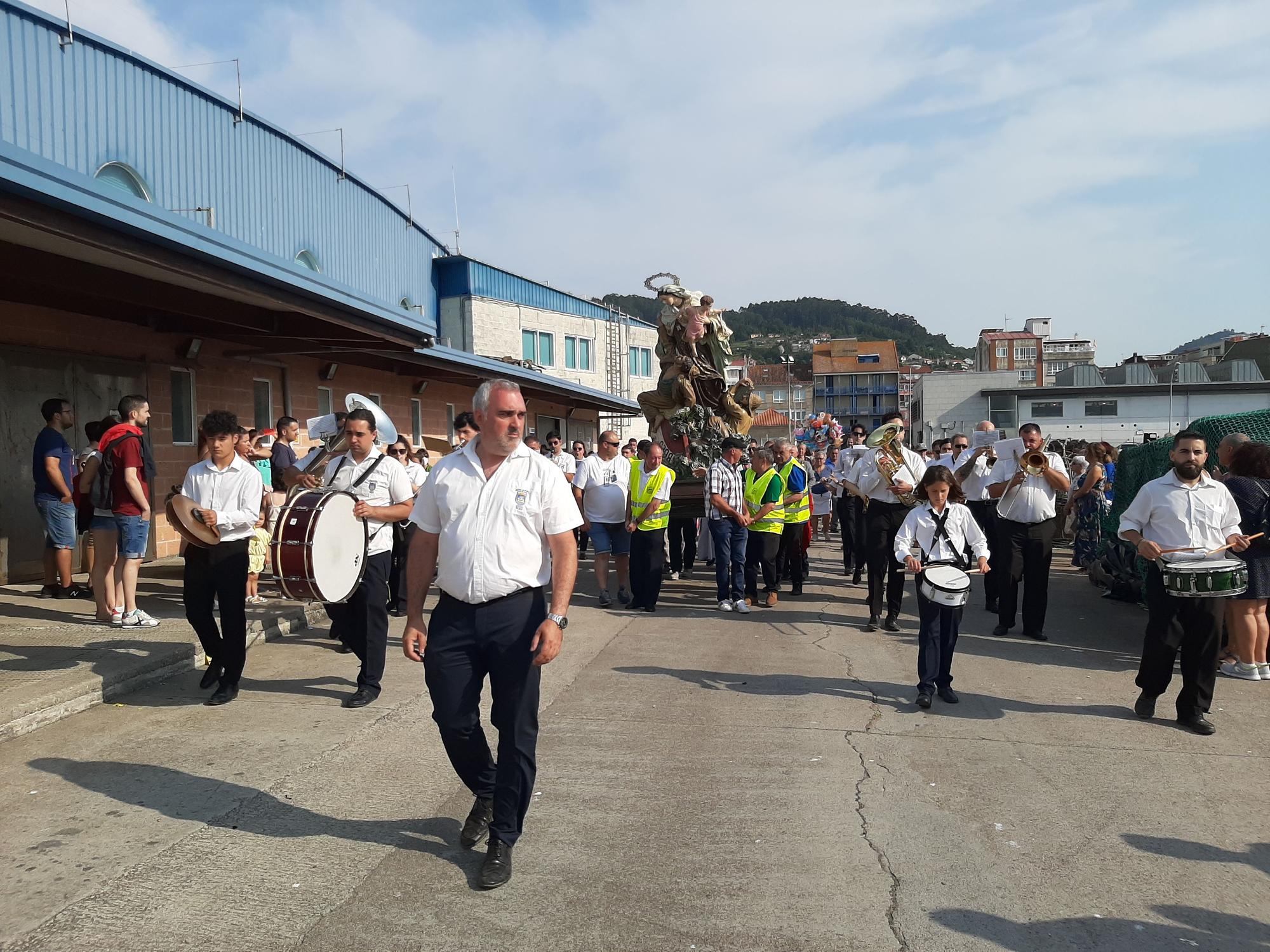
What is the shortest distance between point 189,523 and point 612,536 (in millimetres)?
5636

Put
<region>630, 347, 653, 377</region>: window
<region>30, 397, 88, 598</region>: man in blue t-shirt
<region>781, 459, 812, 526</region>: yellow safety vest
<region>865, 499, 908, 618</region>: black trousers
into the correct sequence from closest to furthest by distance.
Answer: <region>30, 397, 88, 598</region>: man in blue t-shirt
<region>865, 499, 908, 618</region>: black trousers
<region>781, 459, 812, 526</region>: yellow safety vest
<region>630, 347, 653, 377</region>: window

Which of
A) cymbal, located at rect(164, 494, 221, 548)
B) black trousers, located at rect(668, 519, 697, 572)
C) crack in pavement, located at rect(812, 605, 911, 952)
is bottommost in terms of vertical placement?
crack in pavement, located at rect(812, 605, 911, 952)

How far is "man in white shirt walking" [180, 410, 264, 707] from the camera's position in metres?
6.50

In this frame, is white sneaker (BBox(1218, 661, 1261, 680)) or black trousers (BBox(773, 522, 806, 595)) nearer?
white sneaker (BBox(1218, 661, 1261, 680))

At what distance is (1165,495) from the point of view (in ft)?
22.0

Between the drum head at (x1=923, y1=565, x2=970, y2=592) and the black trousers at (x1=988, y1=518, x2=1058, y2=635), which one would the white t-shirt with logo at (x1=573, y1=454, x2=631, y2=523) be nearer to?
the black trousers at (x1=988, y1=518, x2=1058, y2=635)

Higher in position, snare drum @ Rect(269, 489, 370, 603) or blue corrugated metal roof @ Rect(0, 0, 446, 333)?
blue corrugated metal roof @ Rect(0, 0, 446, 333)

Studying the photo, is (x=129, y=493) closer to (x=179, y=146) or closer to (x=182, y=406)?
(x=182, y=406)

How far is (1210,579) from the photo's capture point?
6.13 meters

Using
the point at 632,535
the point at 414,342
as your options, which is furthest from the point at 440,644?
the point at 414,342

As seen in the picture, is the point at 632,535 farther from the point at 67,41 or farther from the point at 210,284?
the point at 67,41

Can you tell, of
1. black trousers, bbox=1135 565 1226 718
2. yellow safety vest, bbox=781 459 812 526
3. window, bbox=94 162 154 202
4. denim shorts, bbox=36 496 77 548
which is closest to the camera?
black trousers, bbox=1135 565 1226 718

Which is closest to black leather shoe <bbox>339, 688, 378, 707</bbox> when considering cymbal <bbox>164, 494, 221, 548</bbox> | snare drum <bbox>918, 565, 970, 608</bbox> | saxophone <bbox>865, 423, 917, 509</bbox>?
cymbal <bbox>164, 494, 221, 548</bbox>

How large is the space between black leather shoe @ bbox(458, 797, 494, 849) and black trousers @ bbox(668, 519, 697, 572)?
911 cm
